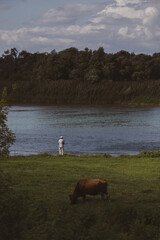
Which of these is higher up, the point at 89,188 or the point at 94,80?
the point at 94,80

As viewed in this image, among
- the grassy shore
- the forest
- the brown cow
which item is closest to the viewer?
the grassy shore

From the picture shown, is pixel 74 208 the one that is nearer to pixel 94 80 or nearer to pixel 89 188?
pixel 89 188

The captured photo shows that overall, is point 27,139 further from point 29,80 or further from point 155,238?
point 29,80

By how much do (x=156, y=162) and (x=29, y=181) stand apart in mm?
10050

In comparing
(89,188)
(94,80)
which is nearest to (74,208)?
(89,188)

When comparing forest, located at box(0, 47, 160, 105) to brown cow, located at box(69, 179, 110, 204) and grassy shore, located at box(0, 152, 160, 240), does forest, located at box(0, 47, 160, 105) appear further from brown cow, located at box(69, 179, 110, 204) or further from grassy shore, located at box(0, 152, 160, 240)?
brown cow, located at box(69, 179, 110, 204)

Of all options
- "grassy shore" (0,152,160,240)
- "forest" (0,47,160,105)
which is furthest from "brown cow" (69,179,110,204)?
"forest" (0,47,160,105)

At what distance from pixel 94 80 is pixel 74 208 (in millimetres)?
121834

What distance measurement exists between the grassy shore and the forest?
10510 centimetres

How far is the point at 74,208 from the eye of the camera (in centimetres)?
1205

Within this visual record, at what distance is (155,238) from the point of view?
382 inches

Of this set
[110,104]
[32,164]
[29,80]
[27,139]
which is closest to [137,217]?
[32,164]

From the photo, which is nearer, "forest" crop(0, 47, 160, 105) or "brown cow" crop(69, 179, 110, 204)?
"brown cow" crop(69, 179, 110, 204)

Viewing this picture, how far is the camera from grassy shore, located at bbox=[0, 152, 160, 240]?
31.4 ft
